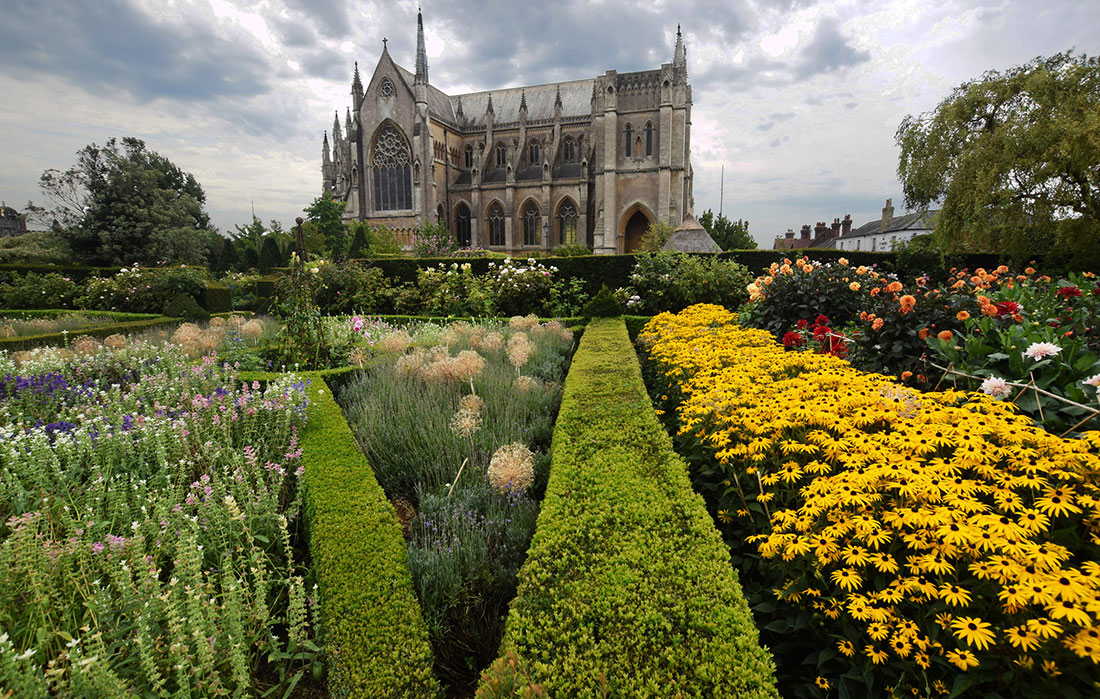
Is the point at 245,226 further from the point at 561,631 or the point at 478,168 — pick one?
the point at 561,631

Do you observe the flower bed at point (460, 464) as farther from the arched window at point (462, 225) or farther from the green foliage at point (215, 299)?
the arched window at point (462, 225)

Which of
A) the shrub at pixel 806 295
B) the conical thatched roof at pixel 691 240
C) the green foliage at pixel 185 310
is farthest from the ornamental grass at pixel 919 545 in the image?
the conical thatched roof at pixel 691 240

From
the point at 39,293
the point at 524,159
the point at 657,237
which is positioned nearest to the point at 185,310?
the point at 39,293

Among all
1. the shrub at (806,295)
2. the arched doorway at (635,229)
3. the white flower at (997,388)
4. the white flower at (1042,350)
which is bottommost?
the white flower at (997,388)

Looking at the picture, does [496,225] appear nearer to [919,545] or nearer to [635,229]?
[635,229]

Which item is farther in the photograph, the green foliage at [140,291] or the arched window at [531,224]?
the arched window at [531,224]

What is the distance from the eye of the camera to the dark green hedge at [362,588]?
171 cm

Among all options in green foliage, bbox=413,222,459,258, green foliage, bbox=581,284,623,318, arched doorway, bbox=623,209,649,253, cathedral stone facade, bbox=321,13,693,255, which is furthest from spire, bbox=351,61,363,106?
green foliage, bbox=581,284,623,318

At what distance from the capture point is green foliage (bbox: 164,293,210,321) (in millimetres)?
11398

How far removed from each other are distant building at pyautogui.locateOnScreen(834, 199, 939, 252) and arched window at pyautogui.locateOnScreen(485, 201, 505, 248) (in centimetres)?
2536

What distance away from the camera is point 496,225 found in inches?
1389

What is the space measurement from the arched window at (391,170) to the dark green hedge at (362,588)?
1316 inches

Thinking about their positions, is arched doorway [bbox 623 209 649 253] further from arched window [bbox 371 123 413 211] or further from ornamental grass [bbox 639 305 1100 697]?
ornamental grass [bbox 639 305 1100 697]

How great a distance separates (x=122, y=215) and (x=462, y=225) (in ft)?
67.2
